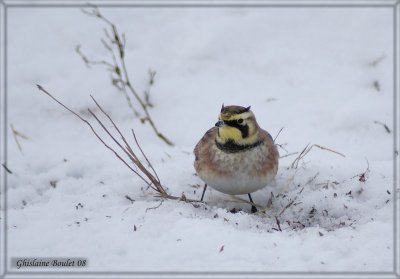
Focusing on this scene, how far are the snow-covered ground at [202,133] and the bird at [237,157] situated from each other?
0.83 feet

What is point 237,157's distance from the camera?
4.10 metres

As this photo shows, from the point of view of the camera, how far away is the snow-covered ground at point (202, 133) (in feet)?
11.2

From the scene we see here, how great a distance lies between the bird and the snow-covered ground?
0.25 m

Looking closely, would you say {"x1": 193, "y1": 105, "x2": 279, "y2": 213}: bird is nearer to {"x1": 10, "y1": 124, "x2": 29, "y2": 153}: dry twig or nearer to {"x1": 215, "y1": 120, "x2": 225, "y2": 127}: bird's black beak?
{"x1": 215, "y1": 120, "x2": 225, "y2": 127}: bird's black beak

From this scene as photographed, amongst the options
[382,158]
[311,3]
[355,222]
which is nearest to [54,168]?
[355,222]

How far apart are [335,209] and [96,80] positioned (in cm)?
366

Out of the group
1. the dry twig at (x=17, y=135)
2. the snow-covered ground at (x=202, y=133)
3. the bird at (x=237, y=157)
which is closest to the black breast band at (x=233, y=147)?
the bird at (x=237, y=157)

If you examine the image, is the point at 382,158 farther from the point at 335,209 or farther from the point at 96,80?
the point at 96,80

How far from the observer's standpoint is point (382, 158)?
520cm

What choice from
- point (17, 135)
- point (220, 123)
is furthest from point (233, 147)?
point (17, 135)

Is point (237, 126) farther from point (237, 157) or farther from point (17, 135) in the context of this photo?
point (17, 135)

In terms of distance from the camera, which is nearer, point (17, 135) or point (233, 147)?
point (233, 147)

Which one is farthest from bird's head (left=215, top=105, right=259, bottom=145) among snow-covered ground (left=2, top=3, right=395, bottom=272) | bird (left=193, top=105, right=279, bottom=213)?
snow-covered ground (left=2, top=3, right=395, bottom=272)

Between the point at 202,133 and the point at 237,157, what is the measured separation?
1813mm
